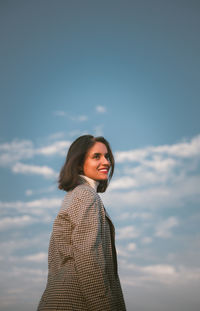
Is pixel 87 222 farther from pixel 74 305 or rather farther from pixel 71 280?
pixel 74 305

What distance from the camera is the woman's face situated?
14.5 feet

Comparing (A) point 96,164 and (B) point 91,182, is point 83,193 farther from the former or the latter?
(A) point 96,164

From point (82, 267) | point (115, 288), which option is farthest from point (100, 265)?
point (115, 288)

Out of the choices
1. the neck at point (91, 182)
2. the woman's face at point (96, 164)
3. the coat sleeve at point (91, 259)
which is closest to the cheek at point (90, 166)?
the woman's face at point (96, 164)

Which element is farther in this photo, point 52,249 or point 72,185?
point 72,185

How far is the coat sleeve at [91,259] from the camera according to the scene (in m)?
3.24

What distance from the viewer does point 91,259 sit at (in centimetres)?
330

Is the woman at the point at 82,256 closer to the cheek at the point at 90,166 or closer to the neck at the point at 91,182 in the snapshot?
the neck at the point at 91,182

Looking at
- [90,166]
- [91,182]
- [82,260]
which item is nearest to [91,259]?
[82,260]

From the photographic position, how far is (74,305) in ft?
10.7

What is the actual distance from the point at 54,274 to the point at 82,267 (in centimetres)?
44

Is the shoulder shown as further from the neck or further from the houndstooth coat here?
the neck

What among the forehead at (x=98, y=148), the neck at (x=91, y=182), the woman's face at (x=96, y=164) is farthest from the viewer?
the forehead at (x=98, y=148)

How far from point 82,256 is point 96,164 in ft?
4.74
